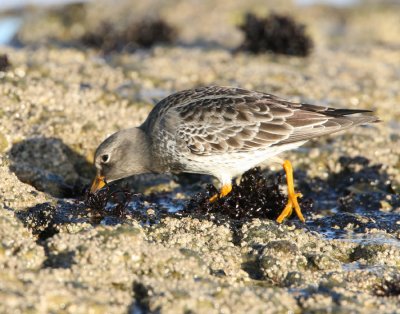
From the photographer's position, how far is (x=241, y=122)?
25.1ft

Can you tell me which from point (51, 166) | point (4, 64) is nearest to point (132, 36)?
point (4, 64)

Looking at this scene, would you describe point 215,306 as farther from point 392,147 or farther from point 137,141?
point 392,147

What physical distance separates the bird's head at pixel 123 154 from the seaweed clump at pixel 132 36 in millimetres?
6360

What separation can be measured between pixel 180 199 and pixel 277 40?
249 inches

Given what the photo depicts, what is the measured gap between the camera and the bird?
300 inches

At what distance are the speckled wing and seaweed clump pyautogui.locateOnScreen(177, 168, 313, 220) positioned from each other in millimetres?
480

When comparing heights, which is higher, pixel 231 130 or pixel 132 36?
pixel 231 130

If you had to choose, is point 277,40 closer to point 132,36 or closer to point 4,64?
point 132,36

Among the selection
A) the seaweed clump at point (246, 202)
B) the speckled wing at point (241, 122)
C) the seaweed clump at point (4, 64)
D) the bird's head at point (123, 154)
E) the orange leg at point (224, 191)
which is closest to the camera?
the seaweed clump at point (246, 202)

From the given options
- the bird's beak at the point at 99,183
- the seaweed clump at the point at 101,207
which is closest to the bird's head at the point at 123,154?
the bird's beak at the point at 99,183

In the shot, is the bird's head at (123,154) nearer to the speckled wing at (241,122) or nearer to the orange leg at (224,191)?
the speckled wing at (241,122)

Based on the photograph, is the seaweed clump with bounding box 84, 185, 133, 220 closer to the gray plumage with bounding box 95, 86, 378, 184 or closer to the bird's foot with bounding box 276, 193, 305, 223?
the gray plumage with bounding box 95, 86, 378, 184

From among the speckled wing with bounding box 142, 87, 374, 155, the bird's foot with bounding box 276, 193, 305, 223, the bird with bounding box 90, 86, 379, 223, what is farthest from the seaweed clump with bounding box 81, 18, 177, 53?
the bird's foot with bounding box 276, 193, 305, 223

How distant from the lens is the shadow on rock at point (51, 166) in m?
8.23
